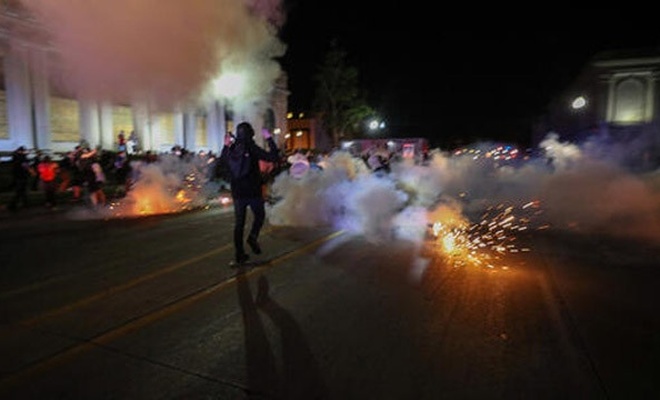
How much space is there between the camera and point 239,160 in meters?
6.41

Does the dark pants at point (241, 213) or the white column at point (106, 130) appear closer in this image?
the dark pants at point (241, 213)

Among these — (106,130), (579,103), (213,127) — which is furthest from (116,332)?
(579,103)

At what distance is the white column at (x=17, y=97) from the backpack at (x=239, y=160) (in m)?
15.1

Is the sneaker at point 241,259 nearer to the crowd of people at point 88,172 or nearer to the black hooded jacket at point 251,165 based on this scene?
the black hooded jacket at point 251,165

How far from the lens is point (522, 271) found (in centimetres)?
632

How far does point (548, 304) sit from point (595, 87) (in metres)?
41.6

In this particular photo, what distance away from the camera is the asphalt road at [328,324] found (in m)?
3.44

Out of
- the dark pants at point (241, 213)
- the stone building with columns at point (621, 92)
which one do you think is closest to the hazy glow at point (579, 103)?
the stone building with columns at point (621, 92)

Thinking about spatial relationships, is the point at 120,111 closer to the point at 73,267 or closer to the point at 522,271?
the point at 73,267

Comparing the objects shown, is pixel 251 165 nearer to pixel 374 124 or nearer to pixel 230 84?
pixel 230 84

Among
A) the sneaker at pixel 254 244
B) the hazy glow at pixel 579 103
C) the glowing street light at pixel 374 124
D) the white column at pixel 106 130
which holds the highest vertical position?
the hazy glow at pixel 579 103

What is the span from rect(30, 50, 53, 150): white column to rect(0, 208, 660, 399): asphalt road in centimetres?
1299

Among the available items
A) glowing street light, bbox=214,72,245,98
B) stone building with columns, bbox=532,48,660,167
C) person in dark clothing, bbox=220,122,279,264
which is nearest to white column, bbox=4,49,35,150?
glowing street light, bbox=214,72,245,98

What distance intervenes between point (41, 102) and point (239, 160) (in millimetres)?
15641
